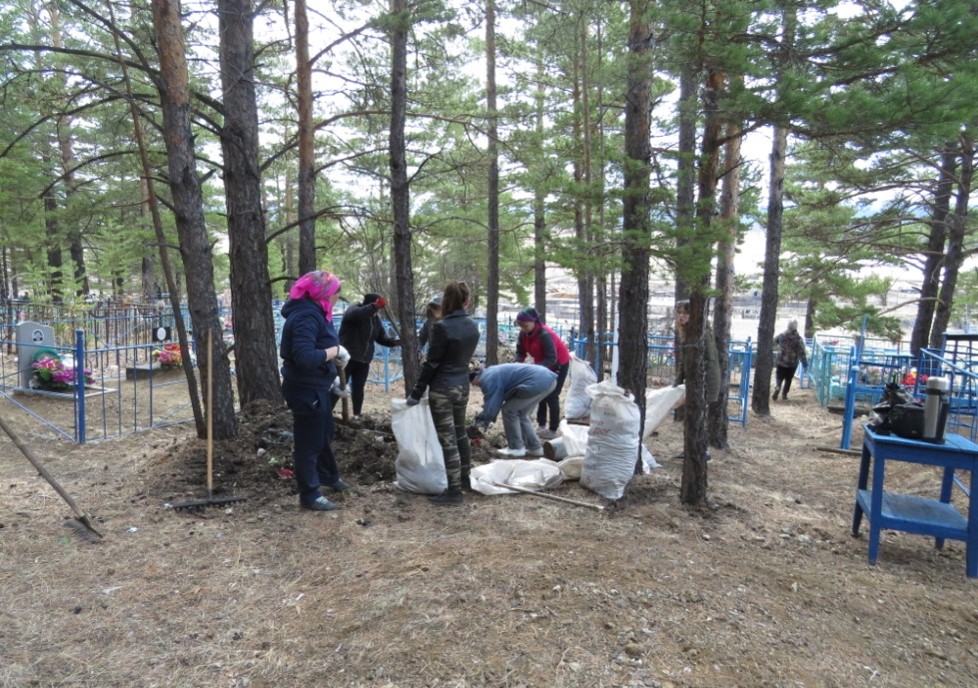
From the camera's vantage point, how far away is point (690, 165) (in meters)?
4.90

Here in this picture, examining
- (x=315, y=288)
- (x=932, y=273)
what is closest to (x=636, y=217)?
(x=315, y=288)

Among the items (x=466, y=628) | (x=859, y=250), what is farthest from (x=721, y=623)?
(x=859, y=250)

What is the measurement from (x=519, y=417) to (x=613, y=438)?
1.37m

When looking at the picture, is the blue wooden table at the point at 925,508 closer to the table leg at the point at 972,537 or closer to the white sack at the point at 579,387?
the table leg at the point at 972,537

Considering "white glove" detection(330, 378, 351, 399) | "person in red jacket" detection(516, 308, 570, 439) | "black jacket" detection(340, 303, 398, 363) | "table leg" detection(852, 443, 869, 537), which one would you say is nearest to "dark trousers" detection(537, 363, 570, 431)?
"person in red jacket" detection(516, 308, 570, 439)

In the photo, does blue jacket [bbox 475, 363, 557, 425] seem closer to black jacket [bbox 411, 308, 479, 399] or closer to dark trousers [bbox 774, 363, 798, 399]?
black jacket [bbox 411, 308, 479, 399]

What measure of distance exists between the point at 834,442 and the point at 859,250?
709 centimetres

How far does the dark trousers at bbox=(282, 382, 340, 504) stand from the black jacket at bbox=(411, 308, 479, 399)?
0.69 meters

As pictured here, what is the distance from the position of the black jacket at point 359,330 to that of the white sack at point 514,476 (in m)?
2.35

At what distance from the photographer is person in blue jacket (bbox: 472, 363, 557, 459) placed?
5922mm

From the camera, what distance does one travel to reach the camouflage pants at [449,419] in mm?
4699

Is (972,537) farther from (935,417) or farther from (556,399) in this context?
(556,399)

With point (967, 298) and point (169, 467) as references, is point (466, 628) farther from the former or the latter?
point (967, 298)

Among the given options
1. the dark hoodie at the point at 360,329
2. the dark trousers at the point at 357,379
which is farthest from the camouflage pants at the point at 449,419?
the dark trousers at the point at 357,379
